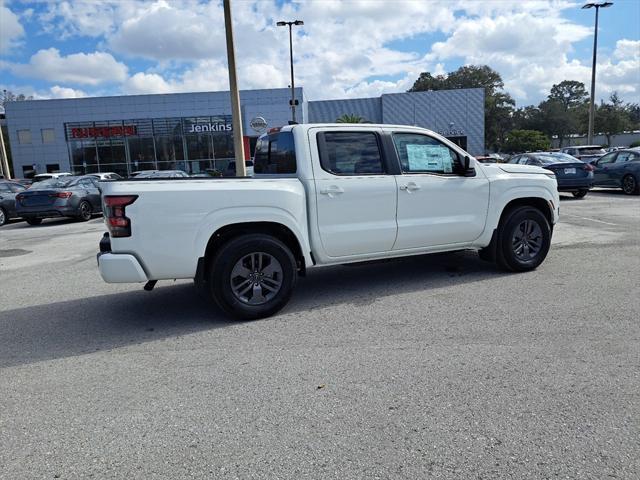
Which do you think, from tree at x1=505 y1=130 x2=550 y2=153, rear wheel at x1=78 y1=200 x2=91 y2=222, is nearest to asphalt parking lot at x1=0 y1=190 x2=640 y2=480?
rear wheel at x1=78 y1=200 x2=91 y2=222

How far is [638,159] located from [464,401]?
56.6 feet

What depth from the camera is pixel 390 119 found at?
1877 inches

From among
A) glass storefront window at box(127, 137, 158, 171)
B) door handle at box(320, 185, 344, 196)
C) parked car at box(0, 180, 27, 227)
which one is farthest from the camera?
glass storefront window at box(127, 137, 158, 171)

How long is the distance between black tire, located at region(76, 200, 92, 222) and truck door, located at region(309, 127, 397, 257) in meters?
12.8

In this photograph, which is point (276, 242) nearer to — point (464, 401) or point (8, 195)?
point (464, 401)

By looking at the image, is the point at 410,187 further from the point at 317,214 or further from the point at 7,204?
the point at 7,204

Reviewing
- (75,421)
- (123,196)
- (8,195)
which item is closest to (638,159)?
(123,196)

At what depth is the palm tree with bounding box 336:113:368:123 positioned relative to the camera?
1683 inches

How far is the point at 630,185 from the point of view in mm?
17203

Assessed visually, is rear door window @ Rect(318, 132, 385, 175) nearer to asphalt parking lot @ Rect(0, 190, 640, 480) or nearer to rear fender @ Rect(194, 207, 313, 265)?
rear fender @ Rect(194, 207, 313, 265)

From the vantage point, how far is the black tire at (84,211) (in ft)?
52.7

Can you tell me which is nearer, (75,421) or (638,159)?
(75,421)

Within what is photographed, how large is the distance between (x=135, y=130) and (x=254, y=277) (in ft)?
130

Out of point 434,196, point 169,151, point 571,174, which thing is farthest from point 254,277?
point 169,151
